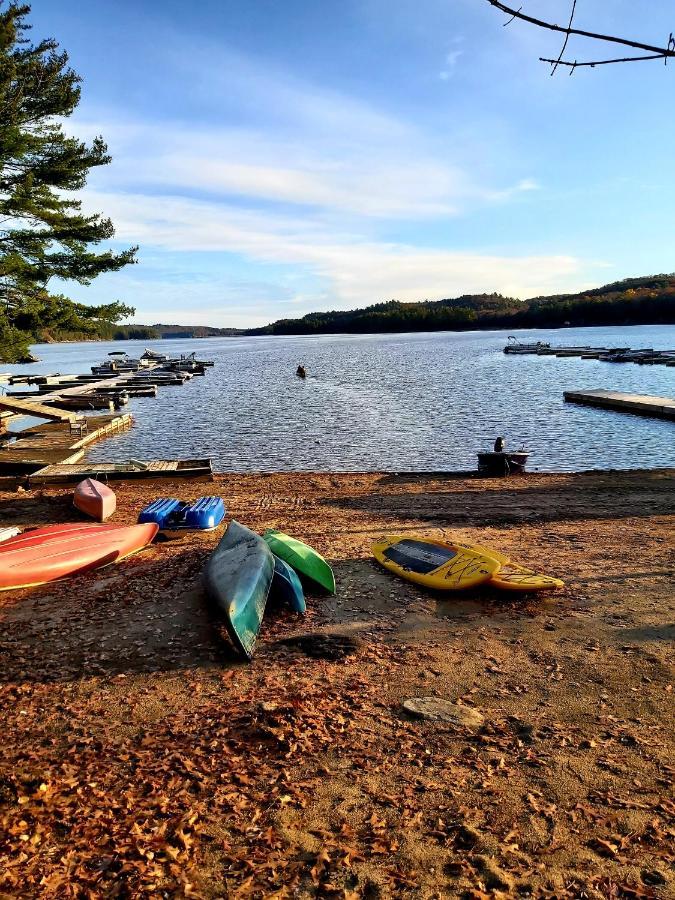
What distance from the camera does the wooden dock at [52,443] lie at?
813 inches

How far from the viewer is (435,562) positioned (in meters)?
10.0

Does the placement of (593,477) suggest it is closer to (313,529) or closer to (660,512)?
(660,512)

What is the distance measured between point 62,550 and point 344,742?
6.87m

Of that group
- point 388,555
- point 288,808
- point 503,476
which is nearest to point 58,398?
point 503,476

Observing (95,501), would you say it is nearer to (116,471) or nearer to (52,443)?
(116,471)

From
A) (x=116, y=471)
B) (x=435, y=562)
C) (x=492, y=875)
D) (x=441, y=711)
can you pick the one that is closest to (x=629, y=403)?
(x=116, y=471)

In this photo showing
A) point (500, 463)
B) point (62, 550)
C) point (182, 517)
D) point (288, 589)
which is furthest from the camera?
point (500, 463)

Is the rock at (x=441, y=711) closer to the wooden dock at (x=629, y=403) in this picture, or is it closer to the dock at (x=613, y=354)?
the wooden dock at (x=629, y=403)

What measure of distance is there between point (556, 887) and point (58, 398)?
45088mm

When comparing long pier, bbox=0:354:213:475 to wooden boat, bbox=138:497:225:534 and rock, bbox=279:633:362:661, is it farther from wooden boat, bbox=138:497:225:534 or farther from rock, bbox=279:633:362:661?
rock, bbox=279:633:362:661

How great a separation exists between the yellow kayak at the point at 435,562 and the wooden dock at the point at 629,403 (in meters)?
26.5

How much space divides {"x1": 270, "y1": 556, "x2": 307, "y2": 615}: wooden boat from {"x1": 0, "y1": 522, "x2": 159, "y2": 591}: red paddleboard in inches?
145

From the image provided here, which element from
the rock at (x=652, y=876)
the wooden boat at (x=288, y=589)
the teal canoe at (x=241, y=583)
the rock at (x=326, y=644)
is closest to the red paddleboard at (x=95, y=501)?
the teal canoe at (x=241, y=583)

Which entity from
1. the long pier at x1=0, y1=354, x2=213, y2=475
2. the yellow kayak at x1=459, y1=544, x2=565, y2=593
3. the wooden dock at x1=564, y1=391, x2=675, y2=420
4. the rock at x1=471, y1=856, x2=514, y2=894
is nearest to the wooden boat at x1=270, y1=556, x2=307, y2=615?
the yellow kayak at x1=459, y1=544, x2=565, y2=593
